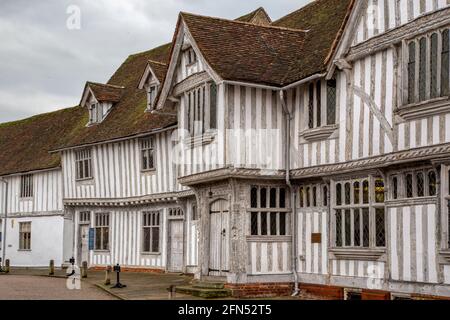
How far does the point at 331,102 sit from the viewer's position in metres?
17.9

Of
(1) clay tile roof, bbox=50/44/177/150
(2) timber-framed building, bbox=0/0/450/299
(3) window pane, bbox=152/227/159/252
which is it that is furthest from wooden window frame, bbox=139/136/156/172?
(3) window pane, bbox=152/227/159/252

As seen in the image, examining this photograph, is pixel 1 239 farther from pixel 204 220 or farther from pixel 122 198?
pixel 204 220

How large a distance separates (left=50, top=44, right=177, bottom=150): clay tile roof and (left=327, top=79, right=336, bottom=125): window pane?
344 inches

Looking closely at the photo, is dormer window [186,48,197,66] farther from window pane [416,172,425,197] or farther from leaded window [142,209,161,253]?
leaded window [142,209,161,253]

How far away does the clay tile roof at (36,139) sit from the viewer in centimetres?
3641

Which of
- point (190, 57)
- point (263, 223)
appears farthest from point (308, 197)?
point (190, 57)

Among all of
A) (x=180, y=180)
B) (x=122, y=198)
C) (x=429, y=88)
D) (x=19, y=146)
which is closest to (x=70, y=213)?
(x=122, y=198)

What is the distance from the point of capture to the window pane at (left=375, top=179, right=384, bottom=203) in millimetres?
16203

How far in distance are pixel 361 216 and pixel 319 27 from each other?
20.3ft

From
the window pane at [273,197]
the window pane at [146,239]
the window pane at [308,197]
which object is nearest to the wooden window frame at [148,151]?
the window pane at [146,239]

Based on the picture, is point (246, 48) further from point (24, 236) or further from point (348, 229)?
point (24, 236)

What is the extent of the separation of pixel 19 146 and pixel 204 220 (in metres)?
23.1

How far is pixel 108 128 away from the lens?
101 ft

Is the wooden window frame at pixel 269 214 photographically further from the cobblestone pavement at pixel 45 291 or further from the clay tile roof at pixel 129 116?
the clay tile roof at pixel 129 116
